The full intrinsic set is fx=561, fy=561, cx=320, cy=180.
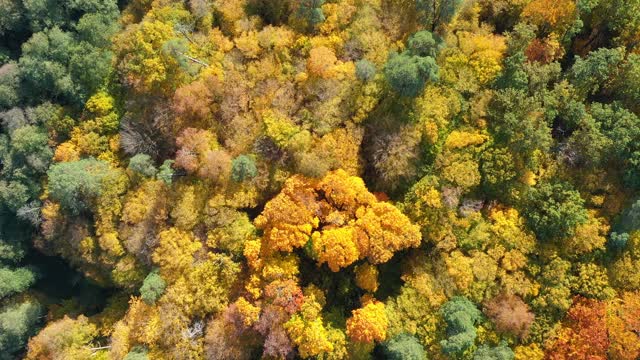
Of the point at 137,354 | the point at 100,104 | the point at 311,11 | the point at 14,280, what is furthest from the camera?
the point at 14,280

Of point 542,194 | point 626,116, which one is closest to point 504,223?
point 542,194

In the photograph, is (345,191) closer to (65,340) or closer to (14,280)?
(65,340)

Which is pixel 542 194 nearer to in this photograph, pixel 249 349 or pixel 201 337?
pixel 249 349

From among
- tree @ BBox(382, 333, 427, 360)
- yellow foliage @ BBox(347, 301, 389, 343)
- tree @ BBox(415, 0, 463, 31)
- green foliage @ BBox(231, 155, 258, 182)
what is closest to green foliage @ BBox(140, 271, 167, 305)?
green foliage @ BBox(231, 155, 258, 182)

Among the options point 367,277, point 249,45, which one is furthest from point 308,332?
point 249,45

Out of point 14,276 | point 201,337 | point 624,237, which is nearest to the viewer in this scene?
point 624,237

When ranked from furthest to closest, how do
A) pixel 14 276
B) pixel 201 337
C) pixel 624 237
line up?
pixel 14 276, pixel 201 337, pixel 624 237

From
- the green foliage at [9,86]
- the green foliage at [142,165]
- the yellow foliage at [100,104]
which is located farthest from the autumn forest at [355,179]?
the green foliage at [9,86]
